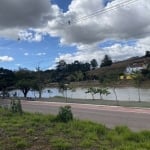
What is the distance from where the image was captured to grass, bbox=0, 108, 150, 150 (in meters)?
8.25

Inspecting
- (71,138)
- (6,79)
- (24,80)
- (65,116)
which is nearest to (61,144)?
(71,138)

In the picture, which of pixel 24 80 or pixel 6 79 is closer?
pixel 24 80

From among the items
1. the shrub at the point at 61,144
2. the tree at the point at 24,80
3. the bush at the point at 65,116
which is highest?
the tree at the point at 24,80

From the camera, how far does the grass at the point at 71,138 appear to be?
27.1 ft

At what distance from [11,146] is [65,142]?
130 centimetres

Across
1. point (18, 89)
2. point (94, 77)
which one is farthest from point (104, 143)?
point (94, 77)

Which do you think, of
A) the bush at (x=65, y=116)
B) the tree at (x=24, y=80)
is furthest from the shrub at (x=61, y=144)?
the tree at (x=24, y=80)

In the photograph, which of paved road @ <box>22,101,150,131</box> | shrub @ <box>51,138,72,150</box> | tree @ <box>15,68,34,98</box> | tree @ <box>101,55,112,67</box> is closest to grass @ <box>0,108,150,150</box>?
shrub @ <box>51,138,72,150</box>

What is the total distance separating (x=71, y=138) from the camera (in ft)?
30.6

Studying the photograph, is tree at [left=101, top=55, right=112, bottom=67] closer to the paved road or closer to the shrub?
the paved road

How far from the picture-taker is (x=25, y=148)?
27.3 feet

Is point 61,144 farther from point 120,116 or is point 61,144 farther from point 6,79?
point 6,79

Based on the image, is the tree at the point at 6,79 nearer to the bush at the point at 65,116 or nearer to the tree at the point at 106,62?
the bush at the point at 65,116

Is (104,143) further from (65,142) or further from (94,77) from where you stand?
(94,77)
